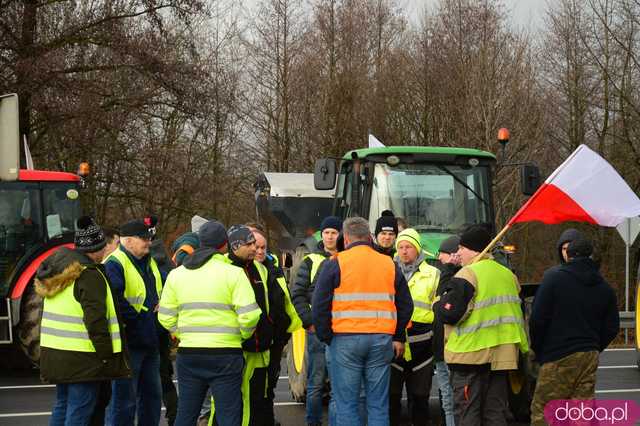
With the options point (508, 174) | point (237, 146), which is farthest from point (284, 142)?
point (508, 174)

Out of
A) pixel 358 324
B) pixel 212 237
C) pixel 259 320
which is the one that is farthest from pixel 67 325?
pixel 358 324

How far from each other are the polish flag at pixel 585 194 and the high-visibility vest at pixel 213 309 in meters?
2.66

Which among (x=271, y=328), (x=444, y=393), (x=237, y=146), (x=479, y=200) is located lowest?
(x=444, y=393)

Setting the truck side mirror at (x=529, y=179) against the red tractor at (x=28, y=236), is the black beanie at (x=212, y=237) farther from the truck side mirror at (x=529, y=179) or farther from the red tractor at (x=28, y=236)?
the red tractor at (x=28, y=236)

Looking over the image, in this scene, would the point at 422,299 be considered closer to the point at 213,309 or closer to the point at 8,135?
the point at 213,309

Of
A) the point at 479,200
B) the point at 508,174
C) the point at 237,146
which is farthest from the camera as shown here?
the point at 237,146

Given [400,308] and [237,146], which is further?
[237,146]

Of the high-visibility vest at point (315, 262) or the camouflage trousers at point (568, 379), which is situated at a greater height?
the high-visibility vest at point (315, 262)

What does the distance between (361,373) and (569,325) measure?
157 cm

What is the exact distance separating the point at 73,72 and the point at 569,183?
1660 cm

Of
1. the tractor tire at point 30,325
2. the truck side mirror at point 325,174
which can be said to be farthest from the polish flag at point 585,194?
the tractor tire at point 30,325

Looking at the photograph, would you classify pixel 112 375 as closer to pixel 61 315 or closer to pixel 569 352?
pixel 61 315

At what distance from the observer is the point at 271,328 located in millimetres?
7812

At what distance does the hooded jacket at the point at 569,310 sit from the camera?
295 inches
